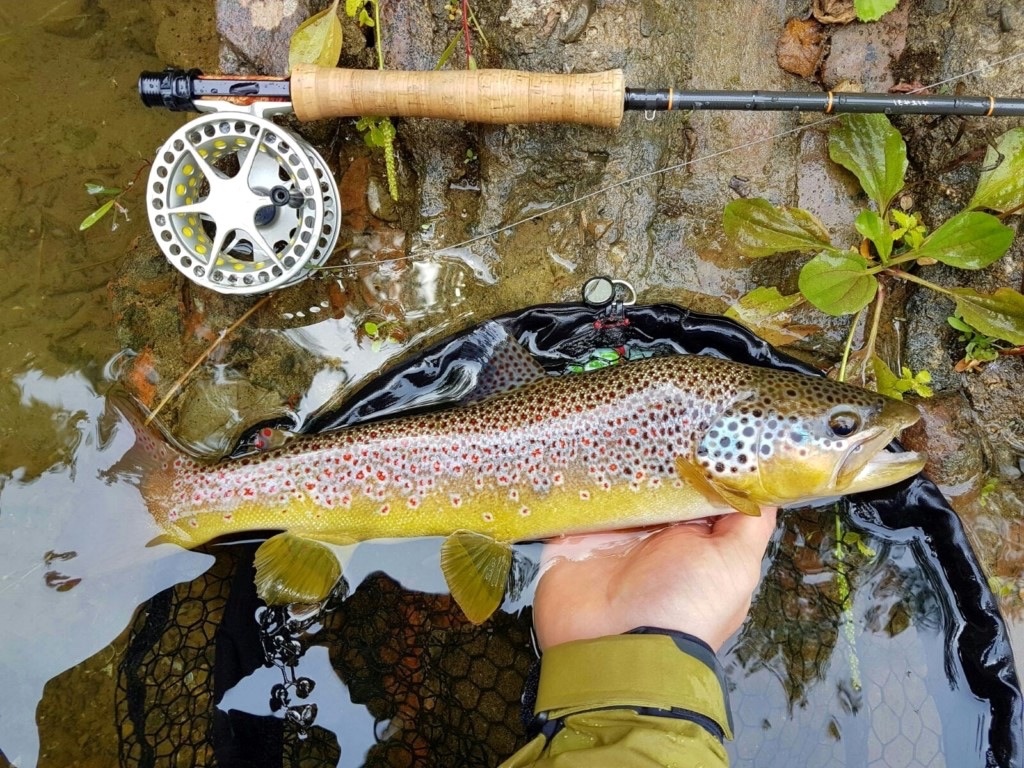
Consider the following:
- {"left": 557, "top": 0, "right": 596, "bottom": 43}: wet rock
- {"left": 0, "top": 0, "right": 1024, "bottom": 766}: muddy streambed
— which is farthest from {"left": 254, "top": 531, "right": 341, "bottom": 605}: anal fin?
{"left": 557, "top": 0, "right": 596, "bottom": 43}: wet rock

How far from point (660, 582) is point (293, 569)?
1.44m

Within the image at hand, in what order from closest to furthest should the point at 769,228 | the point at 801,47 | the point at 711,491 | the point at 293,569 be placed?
the point at 711,491 → the point at 293,569 → the point at 769,228 → the point at 801,47

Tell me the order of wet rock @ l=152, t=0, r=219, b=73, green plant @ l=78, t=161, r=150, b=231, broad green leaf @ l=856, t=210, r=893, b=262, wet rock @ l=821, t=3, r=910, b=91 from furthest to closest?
green plant @ l=78, t=161, r=150, b=231, wet rock @ l=152, t=0, r=219, b=73, wet rock @ l=821, t=3, r=910, b=91, broad green leaf @ l=856, t=210, r=893, b=262

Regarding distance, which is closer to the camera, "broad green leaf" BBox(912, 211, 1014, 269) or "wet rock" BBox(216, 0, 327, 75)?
"broad green leaf" BBox(912, 211, 1014, 269)

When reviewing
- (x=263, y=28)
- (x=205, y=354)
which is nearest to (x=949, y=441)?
(x=205, y=354)

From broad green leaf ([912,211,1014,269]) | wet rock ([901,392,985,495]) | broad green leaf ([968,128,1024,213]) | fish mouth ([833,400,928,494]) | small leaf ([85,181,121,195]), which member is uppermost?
broad green leaf ([968,128,1024,213])

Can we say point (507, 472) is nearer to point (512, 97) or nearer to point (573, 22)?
point (512, 97)

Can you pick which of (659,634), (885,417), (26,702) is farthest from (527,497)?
(26,702)

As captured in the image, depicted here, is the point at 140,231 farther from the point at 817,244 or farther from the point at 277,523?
the point at 817,244

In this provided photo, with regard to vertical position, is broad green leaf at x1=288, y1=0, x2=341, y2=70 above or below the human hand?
above

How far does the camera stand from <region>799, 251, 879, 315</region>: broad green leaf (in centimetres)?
284

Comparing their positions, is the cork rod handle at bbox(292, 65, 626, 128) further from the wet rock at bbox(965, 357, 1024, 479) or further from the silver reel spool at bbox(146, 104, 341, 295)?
the wet rock at bbox(965, 357, 1024, 479)

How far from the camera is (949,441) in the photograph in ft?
9.85

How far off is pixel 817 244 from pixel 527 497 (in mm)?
1590
